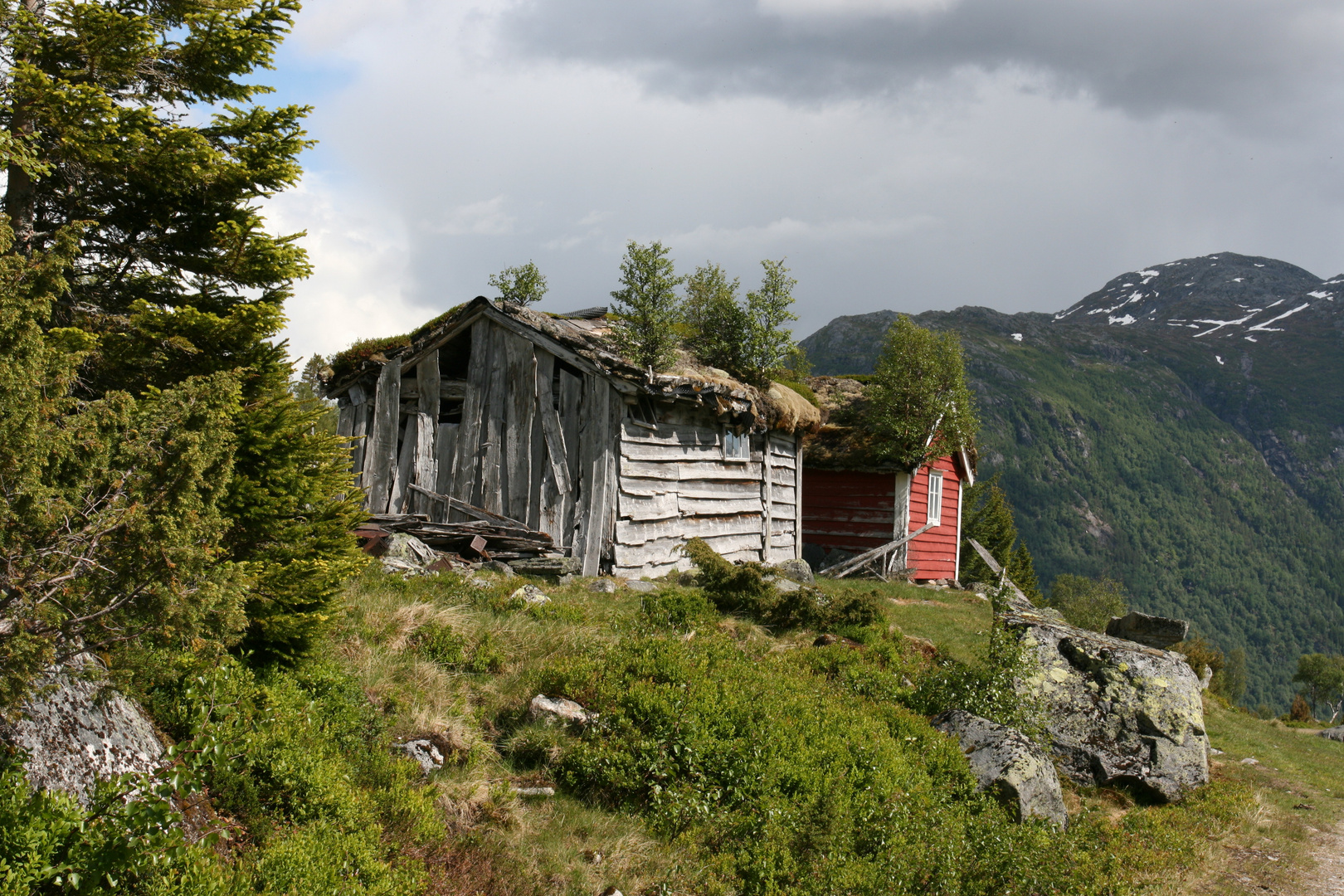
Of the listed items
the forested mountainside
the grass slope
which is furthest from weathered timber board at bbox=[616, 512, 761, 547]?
the grass slope

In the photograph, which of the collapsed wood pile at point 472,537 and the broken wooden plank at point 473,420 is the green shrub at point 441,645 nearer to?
the collapsed wood pile at point 472,537

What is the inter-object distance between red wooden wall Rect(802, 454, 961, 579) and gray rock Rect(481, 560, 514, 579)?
474 inches

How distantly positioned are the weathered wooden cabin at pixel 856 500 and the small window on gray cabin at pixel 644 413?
9392 mm

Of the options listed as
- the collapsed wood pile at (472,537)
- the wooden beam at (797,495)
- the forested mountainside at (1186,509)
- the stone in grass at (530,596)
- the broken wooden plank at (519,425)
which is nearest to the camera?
the stone in grass at (530,596)

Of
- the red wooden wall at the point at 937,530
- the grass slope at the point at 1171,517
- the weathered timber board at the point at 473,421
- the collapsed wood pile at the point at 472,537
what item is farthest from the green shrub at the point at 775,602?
the grass slope at the point at 1171,517

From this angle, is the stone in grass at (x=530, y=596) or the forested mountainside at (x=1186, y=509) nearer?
the stone in grass at (x=530, y=596)

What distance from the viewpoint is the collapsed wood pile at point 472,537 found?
13.0m

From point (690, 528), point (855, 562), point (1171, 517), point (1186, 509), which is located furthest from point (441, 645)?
point (1186, 509)

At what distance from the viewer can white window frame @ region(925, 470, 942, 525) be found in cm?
2381

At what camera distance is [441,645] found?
7309 mm

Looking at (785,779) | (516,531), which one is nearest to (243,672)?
(785,779)

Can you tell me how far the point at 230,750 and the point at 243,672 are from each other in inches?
33.8

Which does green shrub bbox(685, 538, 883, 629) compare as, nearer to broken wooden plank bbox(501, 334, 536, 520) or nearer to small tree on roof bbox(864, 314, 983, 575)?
broken wooden plank bbox(501, 334, 536, 520)

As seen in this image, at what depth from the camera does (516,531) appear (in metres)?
13.6
